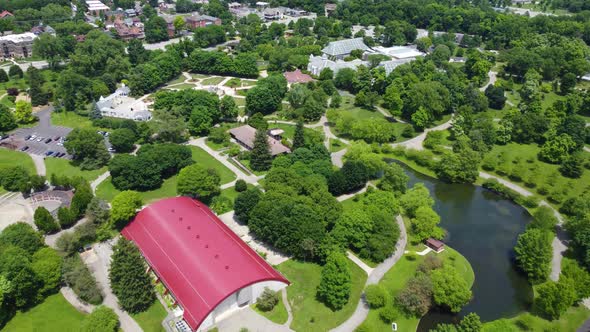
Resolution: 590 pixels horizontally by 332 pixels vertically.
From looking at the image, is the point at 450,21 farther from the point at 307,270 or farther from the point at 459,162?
the point at 307,270

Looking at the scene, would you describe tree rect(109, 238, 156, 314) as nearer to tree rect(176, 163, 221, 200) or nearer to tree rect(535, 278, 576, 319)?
tree rect(176, 163, 221, 200)

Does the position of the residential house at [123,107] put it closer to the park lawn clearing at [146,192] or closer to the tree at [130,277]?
the park lawn clearing at [146,192]

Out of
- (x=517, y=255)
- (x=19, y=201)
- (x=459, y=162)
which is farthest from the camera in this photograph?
(x=459, y=162)

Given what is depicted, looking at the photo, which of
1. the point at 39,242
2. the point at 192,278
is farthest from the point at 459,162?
the point at 39,242

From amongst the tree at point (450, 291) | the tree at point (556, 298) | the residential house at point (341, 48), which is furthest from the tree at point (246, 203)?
the residential house at point (341, 48)

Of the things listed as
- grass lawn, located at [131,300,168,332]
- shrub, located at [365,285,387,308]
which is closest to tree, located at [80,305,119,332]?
grass lawn, located at [131,300,168,332]

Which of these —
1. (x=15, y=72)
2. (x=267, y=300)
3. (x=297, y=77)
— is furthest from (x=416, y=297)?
(x=15, y=72)
